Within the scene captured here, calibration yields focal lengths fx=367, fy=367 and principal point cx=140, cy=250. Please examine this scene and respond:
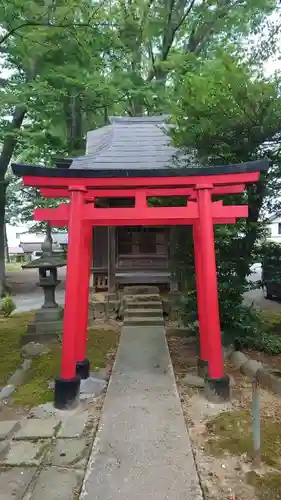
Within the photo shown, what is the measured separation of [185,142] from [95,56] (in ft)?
13.6

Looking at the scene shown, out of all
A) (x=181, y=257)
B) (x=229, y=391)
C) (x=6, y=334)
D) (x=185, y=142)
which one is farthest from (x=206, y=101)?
(x=6, y=334)

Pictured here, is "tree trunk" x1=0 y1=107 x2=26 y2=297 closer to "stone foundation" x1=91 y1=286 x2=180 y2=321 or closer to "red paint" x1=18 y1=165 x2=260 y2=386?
"stone foundation" x1=91 y1=286 x2=180 y2=321

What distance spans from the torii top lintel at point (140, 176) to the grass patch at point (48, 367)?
2844mm

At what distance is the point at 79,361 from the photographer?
5449 mm

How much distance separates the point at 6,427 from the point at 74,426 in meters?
0.73

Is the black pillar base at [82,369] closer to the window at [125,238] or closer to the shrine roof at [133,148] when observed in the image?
the shrine roof at [133,148]

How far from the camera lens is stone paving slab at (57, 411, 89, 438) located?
385cm

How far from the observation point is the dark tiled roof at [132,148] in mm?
7738

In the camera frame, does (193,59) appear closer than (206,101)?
No

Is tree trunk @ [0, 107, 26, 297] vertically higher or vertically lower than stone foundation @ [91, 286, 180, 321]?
higher

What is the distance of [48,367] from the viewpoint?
616 centimetres

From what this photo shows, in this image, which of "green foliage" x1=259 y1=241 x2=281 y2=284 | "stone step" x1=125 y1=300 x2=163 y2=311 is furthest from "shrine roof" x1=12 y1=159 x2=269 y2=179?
"stone step" x1=125 y1=300 x2=163 y2=311

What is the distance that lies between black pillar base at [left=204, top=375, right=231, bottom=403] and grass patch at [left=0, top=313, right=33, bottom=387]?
3.27 meters

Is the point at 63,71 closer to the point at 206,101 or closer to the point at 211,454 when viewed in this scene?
the point at 206,101
